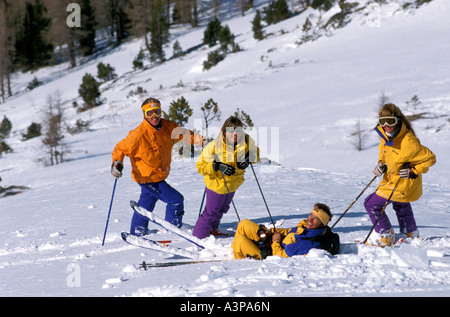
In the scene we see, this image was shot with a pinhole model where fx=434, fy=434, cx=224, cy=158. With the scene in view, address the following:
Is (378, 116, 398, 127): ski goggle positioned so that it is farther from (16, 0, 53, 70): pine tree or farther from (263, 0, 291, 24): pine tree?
(16, 0, 53, 70): pine tree

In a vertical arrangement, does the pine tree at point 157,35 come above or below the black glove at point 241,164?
above

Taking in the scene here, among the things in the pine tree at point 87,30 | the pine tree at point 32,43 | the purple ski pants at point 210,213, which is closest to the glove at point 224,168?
the purple ski pants at point 210,213

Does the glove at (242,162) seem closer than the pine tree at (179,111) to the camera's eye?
Yes

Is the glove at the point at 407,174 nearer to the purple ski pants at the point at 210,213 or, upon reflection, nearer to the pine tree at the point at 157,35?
the purple ski pants at the point at 210,213

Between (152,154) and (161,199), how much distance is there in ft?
1.78

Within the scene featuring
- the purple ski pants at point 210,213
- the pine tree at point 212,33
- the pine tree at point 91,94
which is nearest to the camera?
the purple ski pants at point 210,213

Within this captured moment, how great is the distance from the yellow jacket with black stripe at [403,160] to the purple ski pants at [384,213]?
0.27 feet

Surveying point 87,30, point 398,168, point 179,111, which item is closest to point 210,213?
point 398,168

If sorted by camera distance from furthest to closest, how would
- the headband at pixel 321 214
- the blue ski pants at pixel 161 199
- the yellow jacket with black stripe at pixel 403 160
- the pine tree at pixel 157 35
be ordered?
1. the pine tree at pixel 157 35
2. the blue ski pants at pixel 161 199
3. the yellow jacket with black stripe at pixel 403 160
4. the headband at pixel 321 214

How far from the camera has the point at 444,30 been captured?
22.5 meters

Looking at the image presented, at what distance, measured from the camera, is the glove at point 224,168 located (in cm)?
428

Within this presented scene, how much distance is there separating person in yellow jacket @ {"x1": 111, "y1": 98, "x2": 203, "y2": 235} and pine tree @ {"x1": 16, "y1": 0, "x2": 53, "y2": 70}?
1813 inches

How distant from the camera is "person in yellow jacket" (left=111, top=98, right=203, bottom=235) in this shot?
188 inches

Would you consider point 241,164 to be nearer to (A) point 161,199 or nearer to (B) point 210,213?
(B) point 210,213
